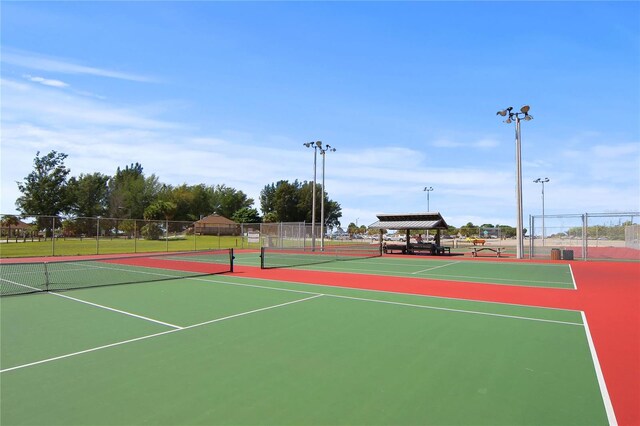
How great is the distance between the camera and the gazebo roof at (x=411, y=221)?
30609 millimetres

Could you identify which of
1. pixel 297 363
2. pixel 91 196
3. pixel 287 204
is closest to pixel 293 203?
pixel 287 204

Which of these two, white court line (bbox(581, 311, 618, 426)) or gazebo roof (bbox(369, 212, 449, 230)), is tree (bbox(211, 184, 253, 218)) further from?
white court line (bbox(581, 311, 618, 426))

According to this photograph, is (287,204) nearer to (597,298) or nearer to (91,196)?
(91,196)

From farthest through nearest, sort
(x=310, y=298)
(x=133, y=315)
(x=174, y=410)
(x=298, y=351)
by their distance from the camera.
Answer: (x=310, y=298)
(x=133, y=315)
(x=298, y=351)
(x=174, y=410)

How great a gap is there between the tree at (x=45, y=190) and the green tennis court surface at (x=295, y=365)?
68.4 metres

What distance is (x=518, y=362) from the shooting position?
5375mm

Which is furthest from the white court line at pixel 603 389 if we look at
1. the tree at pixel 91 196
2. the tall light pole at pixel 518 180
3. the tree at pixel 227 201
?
the tree at pixel 227 201

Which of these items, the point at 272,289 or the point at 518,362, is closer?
the point at 518,362

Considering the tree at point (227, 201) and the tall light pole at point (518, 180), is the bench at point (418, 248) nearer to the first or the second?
the tall light pole at point (518, 180)

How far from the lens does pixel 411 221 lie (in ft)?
104

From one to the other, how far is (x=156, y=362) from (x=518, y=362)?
16.6ft

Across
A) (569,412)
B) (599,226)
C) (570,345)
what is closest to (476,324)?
(570,345)

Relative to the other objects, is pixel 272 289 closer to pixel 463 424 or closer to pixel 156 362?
pixel 156 362

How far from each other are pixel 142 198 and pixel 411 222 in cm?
7310
